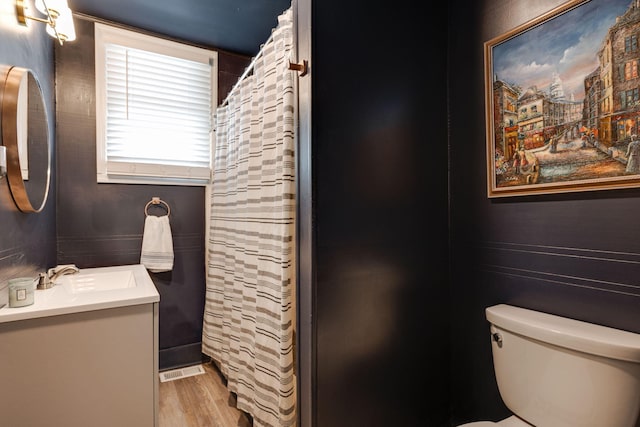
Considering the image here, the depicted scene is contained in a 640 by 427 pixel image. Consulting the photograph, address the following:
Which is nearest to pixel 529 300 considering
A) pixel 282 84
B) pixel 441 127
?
pixel 441 127

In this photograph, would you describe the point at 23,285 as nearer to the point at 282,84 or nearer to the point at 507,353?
the point at 282,84

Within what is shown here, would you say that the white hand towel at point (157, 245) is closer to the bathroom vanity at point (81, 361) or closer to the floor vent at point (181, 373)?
the floor vent at point (181, 373)

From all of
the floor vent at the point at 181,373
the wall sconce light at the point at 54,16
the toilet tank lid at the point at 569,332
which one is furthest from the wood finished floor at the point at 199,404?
the wall sconce light at the point at 54,16

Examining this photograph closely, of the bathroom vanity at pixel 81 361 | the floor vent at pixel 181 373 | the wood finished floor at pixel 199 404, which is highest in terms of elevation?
the bathroom vanity at pixel 81 361

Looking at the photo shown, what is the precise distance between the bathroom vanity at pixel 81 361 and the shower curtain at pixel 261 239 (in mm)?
456

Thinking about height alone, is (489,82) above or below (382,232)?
above

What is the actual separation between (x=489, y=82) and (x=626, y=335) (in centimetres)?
103

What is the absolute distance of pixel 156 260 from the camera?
2188 mm

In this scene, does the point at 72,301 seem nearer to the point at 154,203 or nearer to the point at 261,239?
the point at 261,239

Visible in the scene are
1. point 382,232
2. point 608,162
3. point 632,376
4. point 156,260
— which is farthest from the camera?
point 156,260

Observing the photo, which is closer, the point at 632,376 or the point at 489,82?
the point at 632,376

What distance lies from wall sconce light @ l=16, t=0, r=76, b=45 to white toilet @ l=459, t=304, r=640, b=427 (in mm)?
2169

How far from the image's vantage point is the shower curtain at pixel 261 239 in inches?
52.7

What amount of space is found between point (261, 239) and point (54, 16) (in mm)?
1358
